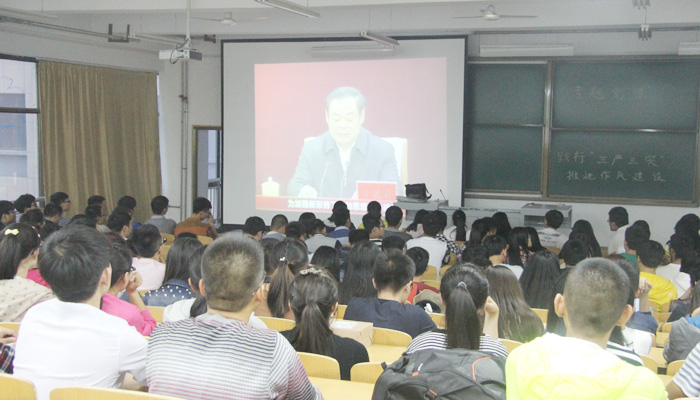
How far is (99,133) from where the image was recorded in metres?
9.42

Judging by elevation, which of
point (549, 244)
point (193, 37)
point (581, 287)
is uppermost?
point (193, 37)

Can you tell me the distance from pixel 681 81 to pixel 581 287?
7503 mm

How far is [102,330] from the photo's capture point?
6.52 feet

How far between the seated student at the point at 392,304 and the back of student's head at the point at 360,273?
1.82 feet

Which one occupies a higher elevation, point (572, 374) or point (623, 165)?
point (623, 165)

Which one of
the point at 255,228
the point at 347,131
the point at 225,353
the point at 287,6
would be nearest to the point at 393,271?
the point at 225,353

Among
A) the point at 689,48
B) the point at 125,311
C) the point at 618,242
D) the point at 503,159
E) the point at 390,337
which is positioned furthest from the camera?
the point at 503,159

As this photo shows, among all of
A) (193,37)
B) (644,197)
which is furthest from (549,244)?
(193,37)

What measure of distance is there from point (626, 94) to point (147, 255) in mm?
6634

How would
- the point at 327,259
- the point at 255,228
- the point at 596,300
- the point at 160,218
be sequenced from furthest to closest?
the point at 160,218, the point at 255,228, the point at 327,259, the point at 596,300

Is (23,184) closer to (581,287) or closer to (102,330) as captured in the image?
(102,330)

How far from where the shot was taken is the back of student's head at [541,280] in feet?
13.6

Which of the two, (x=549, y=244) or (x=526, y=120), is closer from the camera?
(x=549, y=244)

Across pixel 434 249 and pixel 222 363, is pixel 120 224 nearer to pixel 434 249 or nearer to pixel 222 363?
pixel 434 249
